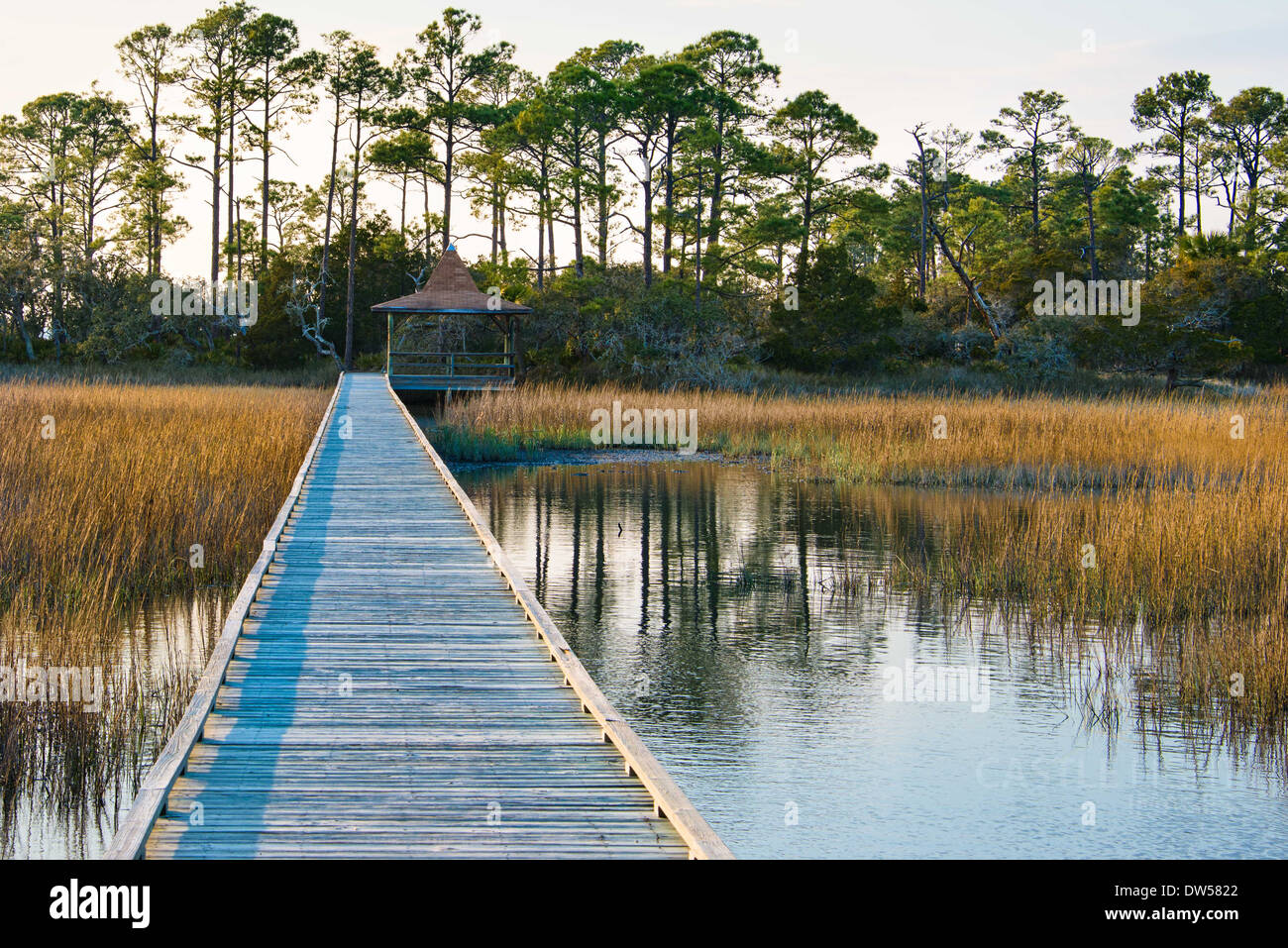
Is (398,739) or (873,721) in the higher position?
(398,739)

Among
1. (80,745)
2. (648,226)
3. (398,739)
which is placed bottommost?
(80,745)

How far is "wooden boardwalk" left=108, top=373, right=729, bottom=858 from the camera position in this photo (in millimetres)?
3932

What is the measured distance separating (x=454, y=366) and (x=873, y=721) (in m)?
19.9

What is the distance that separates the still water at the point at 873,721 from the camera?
5328mm

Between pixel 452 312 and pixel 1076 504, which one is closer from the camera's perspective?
pixel 1076 504

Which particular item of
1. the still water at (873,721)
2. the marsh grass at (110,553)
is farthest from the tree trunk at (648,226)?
the still water at (873,721)

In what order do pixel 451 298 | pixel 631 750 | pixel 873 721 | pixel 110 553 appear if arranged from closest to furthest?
1. pixel 631 750
2. pixel 873 721
3. pixel 110 553
4. pixel 451 298

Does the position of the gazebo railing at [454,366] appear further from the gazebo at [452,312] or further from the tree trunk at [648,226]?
the tree trunk at [648,226]

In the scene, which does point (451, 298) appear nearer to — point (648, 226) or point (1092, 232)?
point (648, 226)

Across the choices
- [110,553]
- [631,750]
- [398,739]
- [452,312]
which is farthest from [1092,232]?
[398,739]

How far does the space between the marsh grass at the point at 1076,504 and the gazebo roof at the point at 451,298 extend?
325 cm

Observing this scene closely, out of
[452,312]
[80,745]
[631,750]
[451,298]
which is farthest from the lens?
[451,298]

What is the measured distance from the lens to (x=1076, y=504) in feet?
41.2
